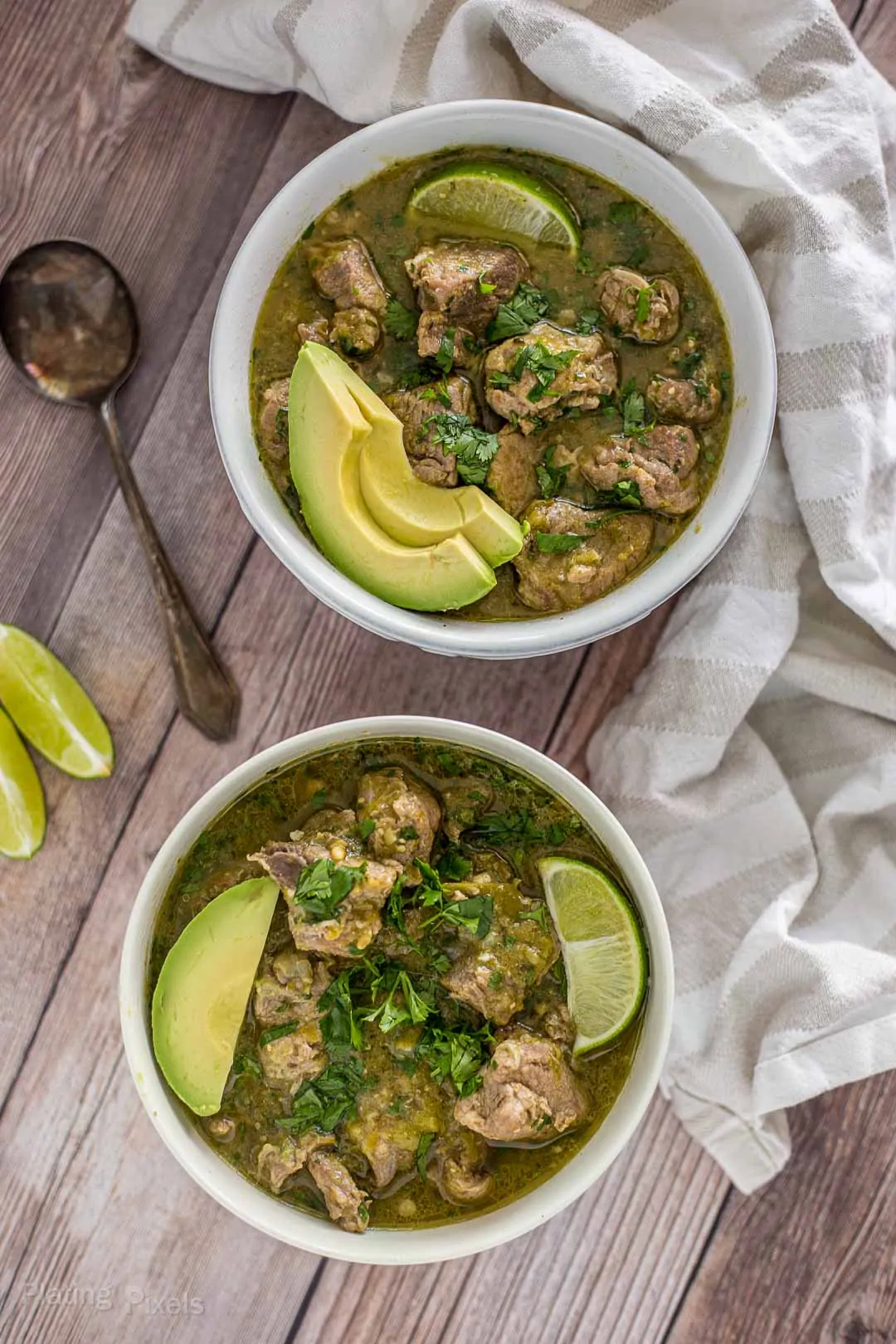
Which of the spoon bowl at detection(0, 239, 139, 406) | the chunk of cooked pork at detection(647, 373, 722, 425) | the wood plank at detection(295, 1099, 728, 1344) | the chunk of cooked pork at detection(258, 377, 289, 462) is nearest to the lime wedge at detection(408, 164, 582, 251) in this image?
the chunk of cooked pork at detection(647, 373, 722, 425)

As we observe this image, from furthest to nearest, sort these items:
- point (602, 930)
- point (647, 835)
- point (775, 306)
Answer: point (647, 835)
point (775, 306)
point (602, 930)

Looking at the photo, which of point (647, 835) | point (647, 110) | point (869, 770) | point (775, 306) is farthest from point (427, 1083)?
point (647, 110)

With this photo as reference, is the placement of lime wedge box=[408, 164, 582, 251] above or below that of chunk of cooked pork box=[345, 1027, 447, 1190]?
above

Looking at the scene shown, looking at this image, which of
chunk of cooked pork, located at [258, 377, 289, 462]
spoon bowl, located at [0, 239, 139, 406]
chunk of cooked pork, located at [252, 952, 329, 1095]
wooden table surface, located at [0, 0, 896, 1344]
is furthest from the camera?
wooden table surface, located at [0, 0, 896, 1344]

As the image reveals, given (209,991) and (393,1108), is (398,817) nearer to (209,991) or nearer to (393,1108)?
(209,991)

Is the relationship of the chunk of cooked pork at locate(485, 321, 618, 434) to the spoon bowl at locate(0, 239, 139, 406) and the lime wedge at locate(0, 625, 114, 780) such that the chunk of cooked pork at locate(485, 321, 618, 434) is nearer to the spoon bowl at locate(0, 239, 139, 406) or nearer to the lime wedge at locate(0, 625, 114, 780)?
the spoon bowl at locate(0, 239, 139, 406)

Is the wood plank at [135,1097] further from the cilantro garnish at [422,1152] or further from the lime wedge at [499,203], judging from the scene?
the lime wedge at [499,203]

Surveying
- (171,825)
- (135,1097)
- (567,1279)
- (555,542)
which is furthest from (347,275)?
(567,1279)

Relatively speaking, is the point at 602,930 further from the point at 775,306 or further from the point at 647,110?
the point at 647,110
